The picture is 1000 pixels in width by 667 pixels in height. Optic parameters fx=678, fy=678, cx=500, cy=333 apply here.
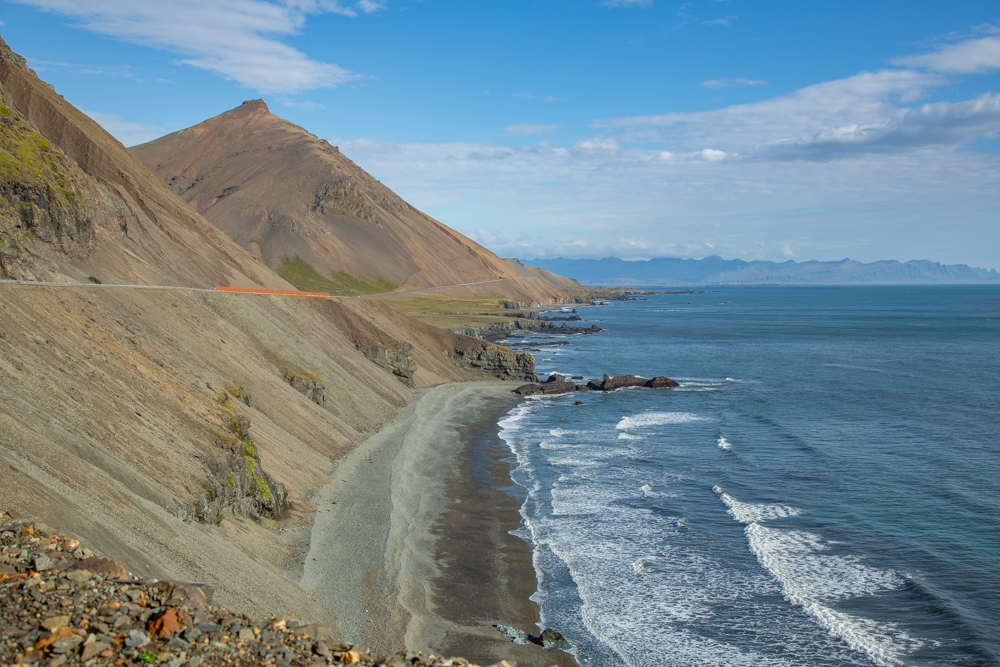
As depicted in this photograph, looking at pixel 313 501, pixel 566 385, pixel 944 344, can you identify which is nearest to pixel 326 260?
pixel 566 385

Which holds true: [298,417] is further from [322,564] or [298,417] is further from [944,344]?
[944,344]

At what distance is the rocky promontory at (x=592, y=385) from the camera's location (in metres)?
66.5

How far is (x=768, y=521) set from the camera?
30.5 meters

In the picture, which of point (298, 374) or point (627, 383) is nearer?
point (298, 374)

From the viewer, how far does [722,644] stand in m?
20.7

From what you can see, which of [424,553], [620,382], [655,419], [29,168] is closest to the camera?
[424,553]

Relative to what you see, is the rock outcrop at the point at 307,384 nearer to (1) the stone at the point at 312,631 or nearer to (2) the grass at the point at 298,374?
(2) the grass at the point at 298,374

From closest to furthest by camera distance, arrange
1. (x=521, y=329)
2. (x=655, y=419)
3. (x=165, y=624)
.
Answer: (x=165, y=624) < (x=655, y=419) < (x=521, y=329)

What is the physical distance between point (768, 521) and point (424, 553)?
1551 cm

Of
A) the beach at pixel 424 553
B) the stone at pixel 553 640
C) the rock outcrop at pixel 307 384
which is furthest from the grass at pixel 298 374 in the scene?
the stone at pixel 553 640

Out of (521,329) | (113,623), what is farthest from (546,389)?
(521,329)

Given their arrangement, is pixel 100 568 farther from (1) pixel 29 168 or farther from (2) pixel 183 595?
(1) pixel 29 168

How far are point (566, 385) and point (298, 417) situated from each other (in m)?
35.4

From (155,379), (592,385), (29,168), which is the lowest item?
(592,385)
